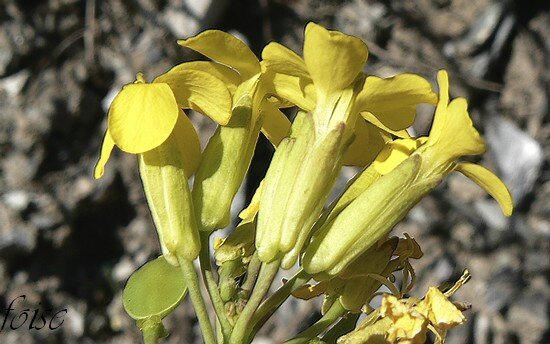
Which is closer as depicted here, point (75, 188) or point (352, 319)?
point (352, 319)

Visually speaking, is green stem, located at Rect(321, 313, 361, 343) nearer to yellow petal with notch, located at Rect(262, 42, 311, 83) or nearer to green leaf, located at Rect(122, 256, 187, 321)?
green leaf, located at Rect(122, 256, 187, 321)

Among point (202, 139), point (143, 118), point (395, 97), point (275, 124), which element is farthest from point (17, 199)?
point (395, 97)

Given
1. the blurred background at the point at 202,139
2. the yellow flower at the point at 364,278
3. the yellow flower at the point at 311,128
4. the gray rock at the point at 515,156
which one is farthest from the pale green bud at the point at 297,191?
the gray rock at the point at 515,156

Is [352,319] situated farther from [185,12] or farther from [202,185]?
[185,12]

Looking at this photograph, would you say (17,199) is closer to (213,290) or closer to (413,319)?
(213,290)

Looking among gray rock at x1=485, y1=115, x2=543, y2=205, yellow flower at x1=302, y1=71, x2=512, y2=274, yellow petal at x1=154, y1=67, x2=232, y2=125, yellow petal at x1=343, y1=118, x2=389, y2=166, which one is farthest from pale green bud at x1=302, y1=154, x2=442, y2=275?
gray rock at x1=485, y1=115, x2=543, y2=205

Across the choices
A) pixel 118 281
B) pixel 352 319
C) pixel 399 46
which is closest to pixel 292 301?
pixel 118 281
